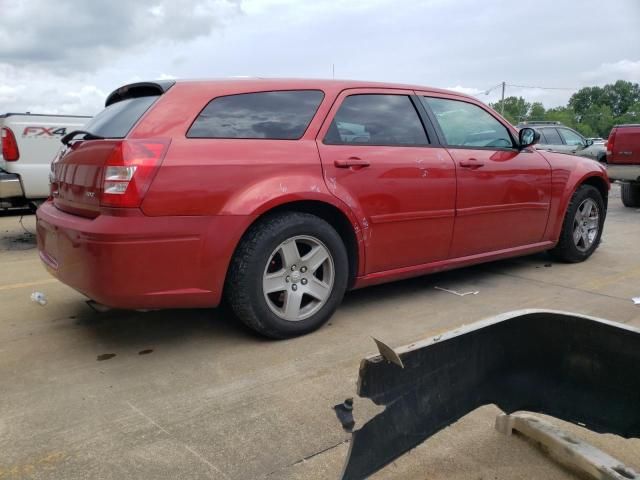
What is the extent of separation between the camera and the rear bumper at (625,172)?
979cm

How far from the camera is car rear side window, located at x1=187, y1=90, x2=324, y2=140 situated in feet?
10.2

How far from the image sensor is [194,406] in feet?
8.41

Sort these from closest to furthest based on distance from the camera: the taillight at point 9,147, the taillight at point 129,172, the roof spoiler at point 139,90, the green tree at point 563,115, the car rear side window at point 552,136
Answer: the taillight at point 129,172, the roof spoiler at point 139,90, the taillight at point 9,147, the car rear side window at point 552,136, the green tree at point 563,115

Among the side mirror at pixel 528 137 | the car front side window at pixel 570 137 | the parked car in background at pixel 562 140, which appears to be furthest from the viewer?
the car front side window at pixel 570 137

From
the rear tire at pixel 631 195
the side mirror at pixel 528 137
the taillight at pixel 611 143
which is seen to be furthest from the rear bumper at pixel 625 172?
the side mirror at pixel 528 137

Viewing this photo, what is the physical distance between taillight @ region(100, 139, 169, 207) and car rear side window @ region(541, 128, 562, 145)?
41.5 ft

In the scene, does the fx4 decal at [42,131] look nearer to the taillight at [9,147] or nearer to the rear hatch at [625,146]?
the taillight at [9,147]

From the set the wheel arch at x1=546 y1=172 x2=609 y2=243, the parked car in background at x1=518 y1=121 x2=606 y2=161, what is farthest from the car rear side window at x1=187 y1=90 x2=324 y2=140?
the parked car in background at x1=518 y1=121 x2=606 y2=161

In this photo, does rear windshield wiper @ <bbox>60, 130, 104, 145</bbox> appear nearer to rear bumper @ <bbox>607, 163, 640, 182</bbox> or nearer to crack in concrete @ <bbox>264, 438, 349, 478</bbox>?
crack in concrete @ <bbox>264, 438, 349, 478</bbox>

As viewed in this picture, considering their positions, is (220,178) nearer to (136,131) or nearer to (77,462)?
(136,131)

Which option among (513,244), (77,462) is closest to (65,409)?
(77,462)

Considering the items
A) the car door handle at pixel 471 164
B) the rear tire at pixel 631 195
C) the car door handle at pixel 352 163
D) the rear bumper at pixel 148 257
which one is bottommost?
the rear tire at pixel 631 195

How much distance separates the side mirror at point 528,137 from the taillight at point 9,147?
5.59m

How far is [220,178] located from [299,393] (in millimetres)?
1208
